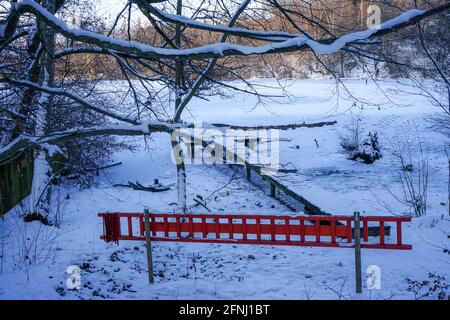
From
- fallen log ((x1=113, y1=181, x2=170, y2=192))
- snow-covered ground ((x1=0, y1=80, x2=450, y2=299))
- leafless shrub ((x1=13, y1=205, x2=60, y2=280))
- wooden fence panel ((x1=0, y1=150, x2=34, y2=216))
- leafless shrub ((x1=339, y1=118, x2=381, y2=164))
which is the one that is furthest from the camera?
leafless shrub ((x1=339, y1=118, x2=381, y2=164))

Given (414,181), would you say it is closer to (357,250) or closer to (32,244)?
(357,250)

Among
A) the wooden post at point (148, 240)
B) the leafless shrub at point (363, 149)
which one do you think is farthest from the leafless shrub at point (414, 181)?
the wooden post at point (148, 240)

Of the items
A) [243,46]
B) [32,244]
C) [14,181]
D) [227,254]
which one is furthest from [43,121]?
[243,46]

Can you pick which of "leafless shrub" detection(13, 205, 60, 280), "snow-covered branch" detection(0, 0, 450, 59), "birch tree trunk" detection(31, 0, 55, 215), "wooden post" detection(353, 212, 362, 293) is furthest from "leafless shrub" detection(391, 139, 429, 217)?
"birch tree trunk" detection(31, 0, 55, 215)

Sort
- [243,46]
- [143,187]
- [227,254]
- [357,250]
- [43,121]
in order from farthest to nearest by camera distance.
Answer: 1. [143,187]
2. [43,121]
3. [227,254]
4. [357,250]
5. [243,46]

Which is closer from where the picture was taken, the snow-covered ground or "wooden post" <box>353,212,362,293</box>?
"wooden post" <box>353,212,362,293</box>

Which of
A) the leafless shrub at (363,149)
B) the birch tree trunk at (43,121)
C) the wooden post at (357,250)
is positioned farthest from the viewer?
the leafless shrub at (363,149)

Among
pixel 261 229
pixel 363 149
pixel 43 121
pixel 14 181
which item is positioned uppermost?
pixel 43 121

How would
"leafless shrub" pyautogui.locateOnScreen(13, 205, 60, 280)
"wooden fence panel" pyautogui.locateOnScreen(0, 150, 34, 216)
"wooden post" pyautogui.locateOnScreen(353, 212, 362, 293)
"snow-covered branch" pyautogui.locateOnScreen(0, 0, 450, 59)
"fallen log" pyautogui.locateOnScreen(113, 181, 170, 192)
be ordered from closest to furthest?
1. "snow-covered branch" pyautogui.locateOnScreen(0, 0, 450, 59)
2. "wooden post" pyautogui.locateOnScreen(353, 212, 362, 293)
3. "leafless shrub" pyautogui.locateOnScreen(13, 205, 60, 280)
4. "wooden fence panel" pyautogui.locateOnScreen(0, 150, 34, 216)
5. "fallen log" pyautogui.locateOnScreen(113, 181, 170, 192)

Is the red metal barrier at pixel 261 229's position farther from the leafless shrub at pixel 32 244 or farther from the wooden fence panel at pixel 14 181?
the wooden fence panel at pixel 14 181

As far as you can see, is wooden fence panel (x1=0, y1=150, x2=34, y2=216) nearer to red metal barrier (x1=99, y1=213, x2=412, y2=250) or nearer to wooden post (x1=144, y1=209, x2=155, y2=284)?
Answer: red metal barrier (x1=99, y1=213, x2=412, y2=250)

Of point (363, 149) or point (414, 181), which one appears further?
point (363, 149)
